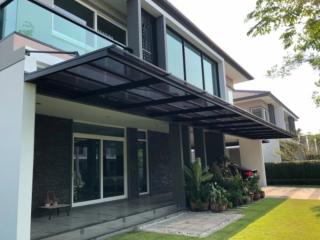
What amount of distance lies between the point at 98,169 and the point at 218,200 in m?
4.75

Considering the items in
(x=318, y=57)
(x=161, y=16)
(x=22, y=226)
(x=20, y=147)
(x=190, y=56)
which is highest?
(x=161, y=16)

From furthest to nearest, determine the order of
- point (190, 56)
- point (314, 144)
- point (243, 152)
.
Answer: point (314, 144), point (243, 152), point (190, 56)

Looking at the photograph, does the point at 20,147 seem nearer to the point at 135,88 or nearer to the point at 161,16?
the point at 135,88

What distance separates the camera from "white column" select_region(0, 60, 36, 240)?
5.56 meters

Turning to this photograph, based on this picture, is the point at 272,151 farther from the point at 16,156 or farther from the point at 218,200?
the point at 16,156

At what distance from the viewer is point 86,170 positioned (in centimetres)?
1153

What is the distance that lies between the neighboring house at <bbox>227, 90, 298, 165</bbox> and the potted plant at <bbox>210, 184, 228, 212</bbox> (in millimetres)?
11908

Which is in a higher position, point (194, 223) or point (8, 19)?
point (8, 19)

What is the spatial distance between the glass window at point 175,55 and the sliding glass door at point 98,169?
3.91m

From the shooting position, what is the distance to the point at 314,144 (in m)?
29.8

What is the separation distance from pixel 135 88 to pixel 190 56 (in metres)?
7.35

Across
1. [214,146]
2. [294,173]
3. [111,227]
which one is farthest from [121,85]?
[294,173]

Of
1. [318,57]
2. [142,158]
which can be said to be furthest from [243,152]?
[318,57]

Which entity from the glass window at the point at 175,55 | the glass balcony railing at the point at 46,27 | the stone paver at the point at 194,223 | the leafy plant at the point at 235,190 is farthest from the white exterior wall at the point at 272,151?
the glass balcony railing at the point at 46,27
